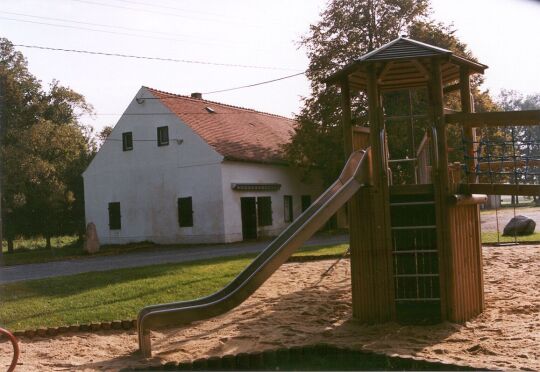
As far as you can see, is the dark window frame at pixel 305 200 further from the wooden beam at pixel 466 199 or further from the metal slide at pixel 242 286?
the metal slide at pixel 242 286

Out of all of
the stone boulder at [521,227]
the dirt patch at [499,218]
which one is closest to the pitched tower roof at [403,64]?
the stone boulder at [521,227]

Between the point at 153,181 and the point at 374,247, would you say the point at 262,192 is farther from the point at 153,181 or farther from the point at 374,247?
the point at 374,247

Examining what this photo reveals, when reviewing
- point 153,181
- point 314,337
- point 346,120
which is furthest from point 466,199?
point 153,181

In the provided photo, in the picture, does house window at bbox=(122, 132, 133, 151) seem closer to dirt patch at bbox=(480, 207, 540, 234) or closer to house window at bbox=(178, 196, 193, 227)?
house window at bbox=(178, 196, 193, 227)

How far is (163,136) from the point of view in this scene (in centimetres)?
3114

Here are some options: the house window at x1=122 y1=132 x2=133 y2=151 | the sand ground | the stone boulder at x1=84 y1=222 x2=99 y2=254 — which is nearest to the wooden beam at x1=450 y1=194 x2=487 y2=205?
the sand ground

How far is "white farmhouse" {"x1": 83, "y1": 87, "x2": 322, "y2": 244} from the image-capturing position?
29062 mm

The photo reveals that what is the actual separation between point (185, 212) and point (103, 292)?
17555mm

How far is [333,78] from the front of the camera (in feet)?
32.3

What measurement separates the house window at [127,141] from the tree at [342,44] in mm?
9343

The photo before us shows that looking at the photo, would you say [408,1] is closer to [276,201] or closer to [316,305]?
[276,201]

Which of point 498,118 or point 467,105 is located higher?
point 467,105

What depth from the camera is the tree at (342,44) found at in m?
29.4

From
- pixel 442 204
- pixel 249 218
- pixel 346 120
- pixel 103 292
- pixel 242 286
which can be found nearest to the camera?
pixel 242 286
